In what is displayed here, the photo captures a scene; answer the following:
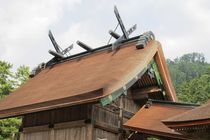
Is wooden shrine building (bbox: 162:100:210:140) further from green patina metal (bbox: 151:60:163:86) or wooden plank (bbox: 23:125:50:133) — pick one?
wooden plank (bbox: 23:125:50:133)

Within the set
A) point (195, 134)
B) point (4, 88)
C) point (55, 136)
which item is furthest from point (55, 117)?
point (4, 88)

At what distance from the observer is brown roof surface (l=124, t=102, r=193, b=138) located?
888 centimetres

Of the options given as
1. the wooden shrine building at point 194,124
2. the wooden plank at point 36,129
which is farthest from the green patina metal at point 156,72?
the wooden plank at point 36,129

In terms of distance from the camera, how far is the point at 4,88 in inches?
838

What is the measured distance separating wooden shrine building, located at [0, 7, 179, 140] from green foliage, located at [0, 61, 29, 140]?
25.6 ft

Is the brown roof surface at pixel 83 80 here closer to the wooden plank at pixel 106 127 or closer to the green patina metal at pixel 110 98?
the green patina metal at pixel 110 98

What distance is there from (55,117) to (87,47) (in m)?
4.16

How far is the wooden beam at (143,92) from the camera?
1147 cm

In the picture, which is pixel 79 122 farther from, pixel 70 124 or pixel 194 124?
pixel 194 124

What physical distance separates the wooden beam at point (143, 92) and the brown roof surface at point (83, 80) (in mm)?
410

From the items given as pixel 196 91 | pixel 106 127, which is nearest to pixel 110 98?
pixel 106 127

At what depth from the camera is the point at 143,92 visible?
1152 centimetres

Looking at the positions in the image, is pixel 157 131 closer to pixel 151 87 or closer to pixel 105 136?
pixel 105 136

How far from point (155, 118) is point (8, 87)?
45.2 feet
